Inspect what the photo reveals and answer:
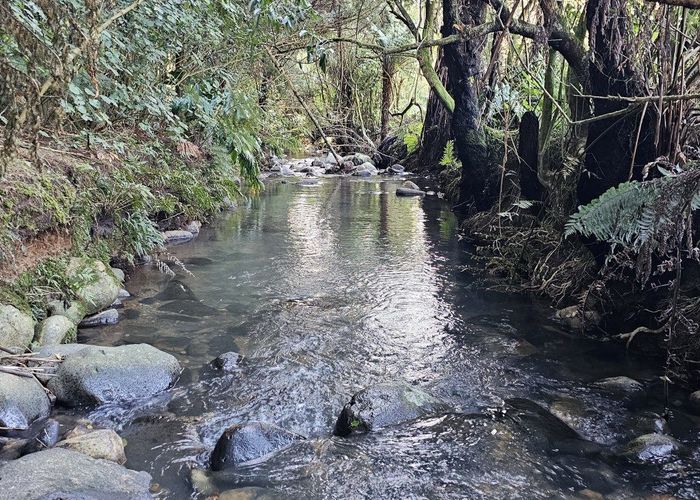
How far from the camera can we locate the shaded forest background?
10.7ft

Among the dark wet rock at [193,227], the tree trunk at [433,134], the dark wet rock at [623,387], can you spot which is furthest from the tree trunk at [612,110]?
the tree trunk at [433,134]

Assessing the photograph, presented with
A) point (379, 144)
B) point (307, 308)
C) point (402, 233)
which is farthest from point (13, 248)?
point (379, 144)

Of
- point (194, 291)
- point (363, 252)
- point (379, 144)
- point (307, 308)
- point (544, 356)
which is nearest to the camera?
point (544, 356)

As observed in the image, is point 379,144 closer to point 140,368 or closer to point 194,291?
point 194,291

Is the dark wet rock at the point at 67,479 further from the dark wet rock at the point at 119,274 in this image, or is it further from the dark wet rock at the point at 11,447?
the dark wet rock at the point at 119,274

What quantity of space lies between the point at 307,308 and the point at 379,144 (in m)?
16.0

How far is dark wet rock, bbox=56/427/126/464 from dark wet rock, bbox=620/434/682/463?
269cm

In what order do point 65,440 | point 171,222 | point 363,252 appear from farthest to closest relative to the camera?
point 171,222 < point 363,252 < point 65,440

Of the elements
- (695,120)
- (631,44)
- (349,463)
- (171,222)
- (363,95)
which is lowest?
(349,463)

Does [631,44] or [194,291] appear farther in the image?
[194,291]

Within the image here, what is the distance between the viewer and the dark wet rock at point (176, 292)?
5.87m

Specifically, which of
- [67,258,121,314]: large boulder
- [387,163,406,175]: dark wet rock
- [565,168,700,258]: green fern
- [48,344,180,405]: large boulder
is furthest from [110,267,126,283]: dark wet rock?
[387,163,406,175]: dark wet rock

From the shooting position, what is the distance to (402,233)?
9227mm

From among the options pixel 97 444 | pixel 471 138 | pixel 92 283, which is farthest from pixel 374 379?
pixel 471 138
